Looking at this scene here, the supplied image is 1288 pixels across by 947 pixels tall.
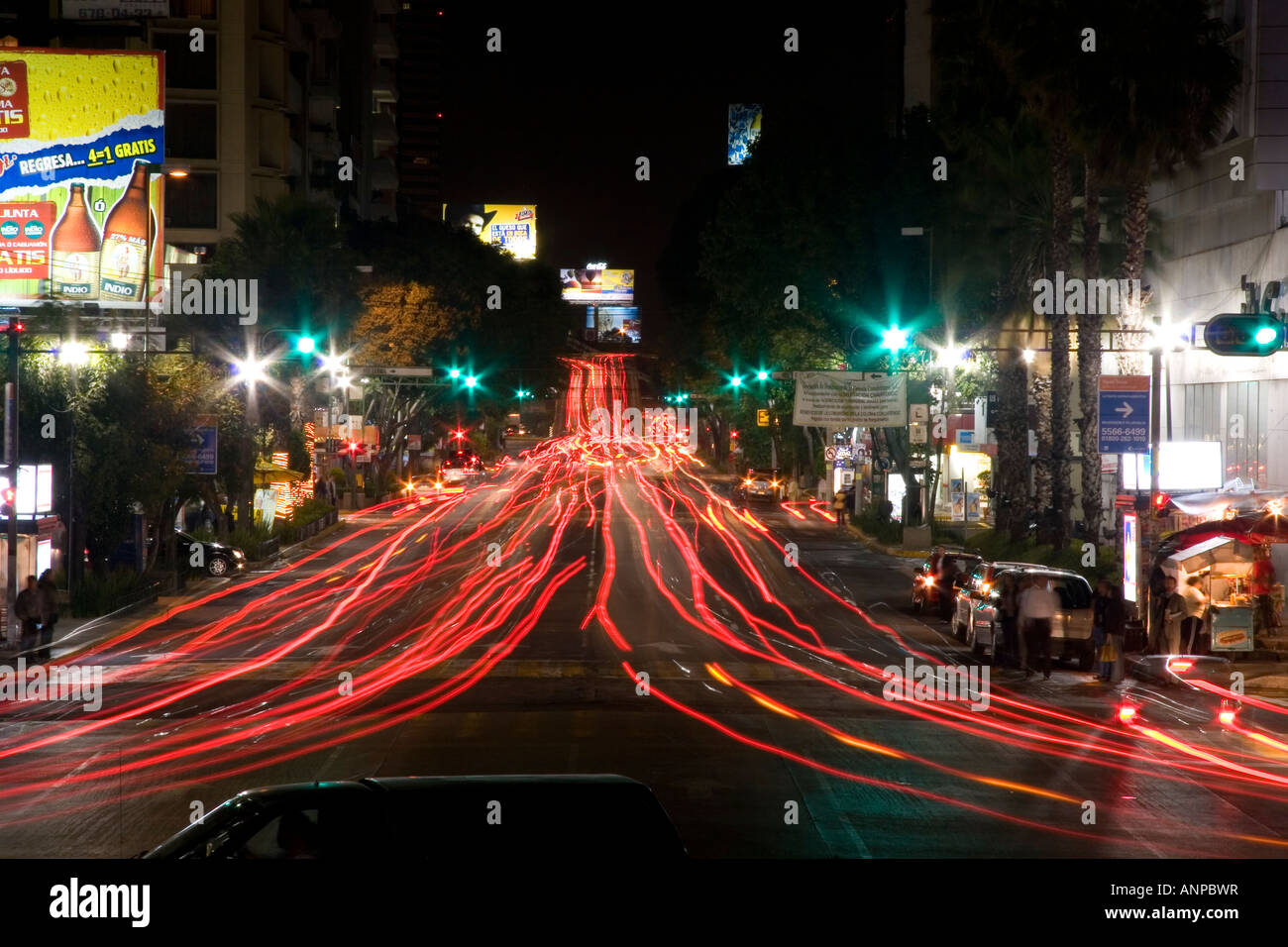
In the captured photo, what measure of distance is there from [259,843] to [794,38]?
125 feet

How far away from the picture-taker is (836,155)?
56.6m

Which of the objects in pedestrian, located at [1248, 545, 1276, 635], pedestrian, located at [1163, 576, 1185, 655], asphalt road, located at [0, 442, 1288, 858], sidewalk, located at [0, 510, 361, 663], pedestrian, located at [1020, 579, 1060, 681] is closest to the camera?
asphalt road, located at [0, 442, 1288, 858]

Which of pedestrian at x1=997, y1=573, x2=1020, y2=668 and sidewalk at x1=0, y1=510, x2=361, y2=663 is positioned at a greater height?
pedestrian at x1=997, y1=573, x2=1020, y2=668

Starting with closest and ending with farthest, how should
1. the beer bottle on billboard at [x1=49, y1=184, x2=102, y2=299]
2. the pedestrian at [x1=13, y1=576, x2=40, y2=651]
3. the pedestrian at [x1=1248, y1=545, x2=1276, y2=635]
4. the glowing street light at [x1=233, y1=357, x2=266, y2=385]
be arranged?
1. the pedestrian at [x1=1248, y1=545, x2=1276, y2=635]
2. the pedestrian at [x1=13, y1=576, x2=40, y2=651]
3. the glowing street light at [x1=233, y1=357, x2=266, y2=385]
4. the beer bottle on billboard at [x1=49, y1=184, x2=102, y2=299]

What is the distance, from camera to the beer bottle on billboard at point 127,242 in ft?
152

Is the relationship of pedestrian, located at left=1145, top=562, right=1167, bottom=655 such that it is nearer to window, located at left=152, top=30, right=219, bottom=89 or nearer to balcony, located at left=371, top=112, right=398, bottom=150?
window, located at left=152, top=30, right=219, bottom=89

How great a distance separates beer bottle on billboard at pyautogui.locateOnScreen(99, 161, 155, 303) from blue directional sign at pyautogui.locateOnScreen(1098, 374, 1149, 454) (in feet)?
98.8

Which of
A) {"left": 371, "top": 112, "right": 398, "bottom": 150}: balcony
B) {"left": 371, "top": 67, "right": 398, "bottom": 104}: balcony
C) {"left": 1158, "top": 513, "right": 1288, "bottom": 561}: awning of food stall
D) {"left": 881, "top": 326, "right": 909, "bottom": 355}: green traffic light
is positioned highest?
{"left": 371, "top": 67, "right": 398, "bottom": 104}: balcony

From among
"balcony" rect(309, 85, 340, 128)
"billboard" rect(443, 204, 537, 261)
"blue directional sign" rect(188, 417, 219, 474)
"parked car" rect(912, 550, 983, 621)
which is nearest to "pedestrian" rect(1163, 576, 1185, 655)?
"parked car" rect(912, 550, 983, 621)

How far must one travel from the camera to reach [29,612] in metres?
26.0

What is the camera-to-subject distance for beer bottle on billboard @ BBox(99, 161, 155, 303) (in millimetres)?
46219

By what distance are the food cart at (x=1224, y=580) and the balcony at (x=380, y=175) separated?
3574 inches

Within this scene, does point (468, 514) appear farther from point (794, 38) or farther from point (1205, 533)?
point (1205, 533)

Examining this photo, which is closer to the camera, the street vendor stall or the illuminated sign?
the street vendor stall
